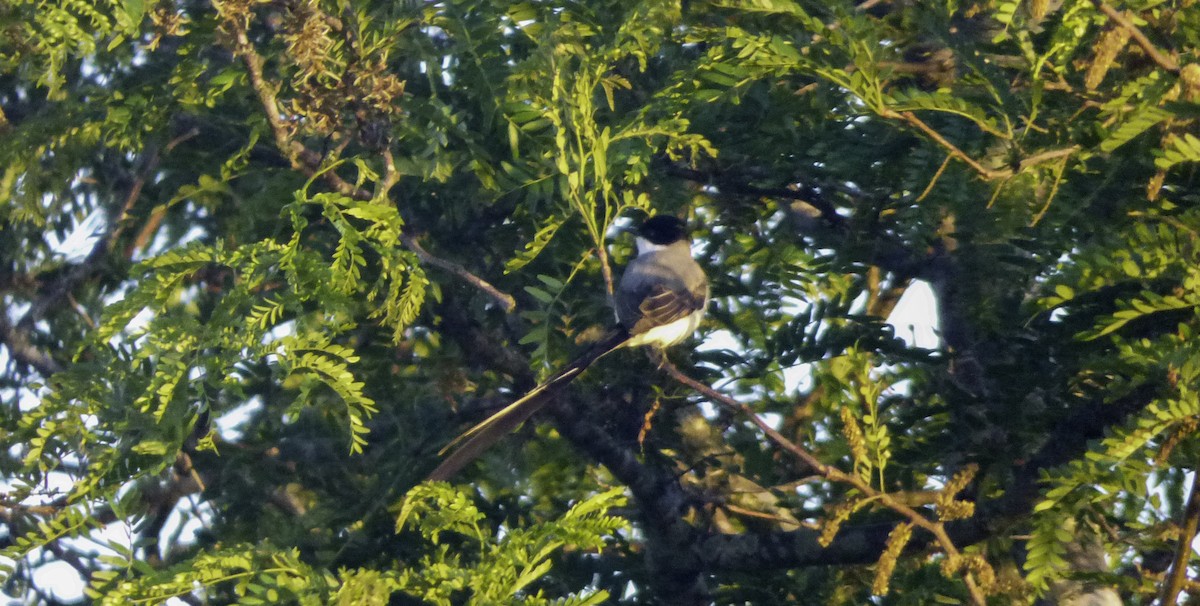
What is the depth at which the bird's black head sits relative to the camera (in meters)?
4.99

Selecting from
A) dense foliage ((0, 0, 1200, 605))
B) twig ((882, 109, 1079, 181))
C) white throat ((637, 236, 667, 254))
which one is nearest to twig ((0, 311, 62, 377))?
dense foliage ((0, 0, 1200, 605))

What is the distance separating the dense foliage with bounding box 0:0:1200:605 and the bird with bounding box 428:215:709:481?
0.39ft

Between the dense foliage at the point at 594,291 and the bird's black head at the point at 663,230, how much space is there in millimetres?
106

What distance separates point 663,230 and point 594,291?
23.2 inches

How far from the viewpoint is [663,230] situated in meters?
5.32

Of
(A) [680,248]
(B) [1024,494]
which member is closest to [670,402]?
(A) [680,248]

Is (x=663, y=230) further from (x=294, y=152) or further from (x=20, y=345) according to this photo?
(x=20, y=345)

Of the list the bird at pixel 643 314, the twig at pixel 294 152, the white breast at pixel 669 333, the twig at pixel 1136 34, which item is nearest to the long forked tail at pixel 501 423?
the bird at pixel 643 314

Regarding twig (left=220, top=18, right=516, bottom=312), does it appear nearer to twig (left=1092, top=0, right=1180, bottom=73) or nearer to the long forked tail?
the long forked tail

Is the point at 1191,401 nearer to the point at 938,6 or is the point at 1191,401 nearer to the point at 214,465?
the point at 938,6

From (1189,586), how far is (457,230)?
277cm

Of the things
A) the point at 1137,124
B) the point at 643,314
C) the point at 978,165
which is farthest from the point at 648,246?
the point at 1137,124

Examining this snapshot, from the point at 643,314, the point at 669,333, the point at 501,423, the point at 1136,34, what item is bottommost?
the point at 669,333

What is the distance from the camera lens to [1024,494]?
3533 mm
